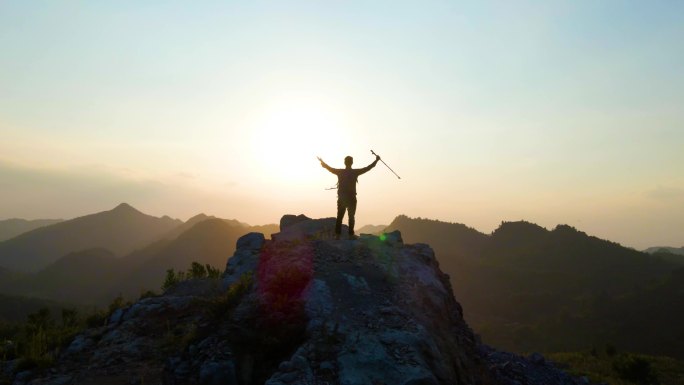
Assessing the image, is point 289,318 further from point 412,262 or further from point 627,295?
point 627,295

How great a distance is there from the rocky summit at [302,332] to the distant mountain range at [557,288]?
227 ft

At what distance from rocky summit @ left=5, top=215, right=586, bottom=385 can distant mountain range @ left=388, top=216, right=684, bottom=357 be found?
69.3 metres

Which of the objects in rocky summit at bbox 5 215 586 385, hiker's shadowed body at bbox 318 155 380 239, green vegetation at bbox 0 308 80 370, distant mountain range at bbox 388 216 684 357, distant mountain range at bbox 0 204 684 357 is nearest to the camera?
rocky summit at bbox 5 215 586 385

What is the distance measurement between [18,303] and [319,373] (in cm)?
9650

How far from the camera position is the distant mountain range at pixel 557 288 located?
76.5 meters

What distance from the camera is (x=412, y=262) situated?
46.2ft

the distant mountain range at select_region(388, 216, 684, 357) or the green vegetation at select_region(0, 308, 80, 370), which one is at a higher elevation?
the green vegetation at select_region(0, 308, 80, 370)

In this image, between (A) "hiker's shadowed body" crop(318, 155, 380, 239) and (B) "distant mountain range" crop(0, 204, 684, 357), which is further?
(B) "distant mountain range" crop(0, 204, 684, 357)

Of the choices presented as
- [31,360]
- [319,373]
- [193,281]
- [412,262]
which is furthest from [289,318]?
[193,281]

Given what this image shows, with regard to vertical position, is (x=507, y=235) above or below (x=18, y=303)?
above

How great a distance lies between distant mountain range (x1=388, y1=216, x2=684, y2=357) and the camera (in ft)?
251

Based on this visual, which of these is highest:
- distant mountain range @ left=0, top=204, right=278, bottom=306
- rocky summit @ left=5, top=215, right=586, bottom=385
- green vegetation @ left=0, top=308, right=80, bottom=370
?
rocky summit @ left=5, top=215, right=586, bottom=385

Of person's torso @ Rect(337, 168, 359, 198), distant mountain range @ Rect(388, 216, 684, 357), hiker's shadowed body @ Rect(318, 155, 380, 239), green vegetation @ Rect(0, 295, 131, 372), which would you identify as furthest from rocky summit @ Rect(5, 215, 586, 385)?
distant mountain range @ Rect(388, 216, 684, 357)

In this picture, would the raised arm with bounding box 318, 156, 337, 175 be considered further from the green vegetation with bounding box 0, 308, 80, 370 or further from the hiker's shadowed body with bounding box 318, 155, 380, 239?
the green vegetation with bounding box 0, 308, 80, 370
